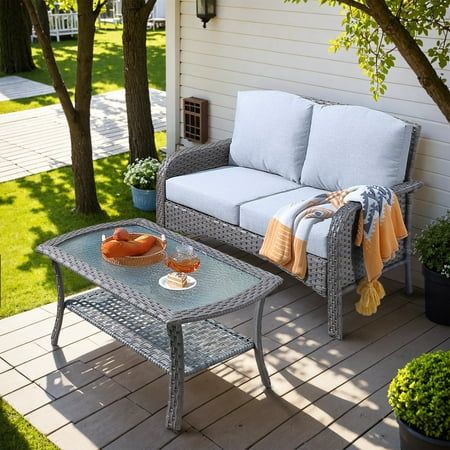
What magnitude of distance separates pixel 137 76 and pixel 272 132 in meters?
1.79

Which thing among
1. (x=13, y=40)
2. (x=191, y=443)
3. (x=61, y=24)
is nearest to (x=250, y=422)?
(x=191, y=443)

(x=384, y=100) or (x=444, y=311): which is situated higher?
(x=384, y=100)

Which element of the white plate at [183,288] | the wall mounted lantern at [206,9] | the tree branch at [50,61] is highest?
the wall mounted lantern at [206,9]

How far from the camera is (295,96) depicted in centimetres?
505

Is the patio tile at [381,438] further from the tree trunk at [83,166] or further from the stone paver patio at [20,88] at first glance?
the stone paver patio at [20,88]

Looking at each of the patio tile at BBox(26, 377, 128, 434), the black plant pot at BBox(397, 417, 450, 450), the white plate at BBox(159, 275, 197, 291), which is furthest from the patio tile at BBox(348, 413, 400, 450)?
the patio tile at BBox(26, 377, 128, 434)

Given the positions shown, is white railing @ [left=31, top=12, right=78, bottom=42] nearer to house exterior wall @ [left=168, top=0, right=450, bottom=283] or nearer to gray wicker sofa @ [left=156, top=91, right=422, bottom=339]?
house exterior wall @ [left=168, top=0, right=450, bottom=283]

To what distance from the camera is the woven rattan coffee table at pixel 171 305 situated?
3.17m

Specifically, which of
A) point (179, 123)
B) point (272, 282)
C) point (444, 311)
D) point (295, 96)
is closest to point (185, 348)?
point (272, 282)

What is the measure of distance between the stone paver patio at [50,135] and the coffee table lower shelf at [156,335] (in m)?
3.25

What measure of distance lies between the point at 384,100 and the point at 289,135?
68cm

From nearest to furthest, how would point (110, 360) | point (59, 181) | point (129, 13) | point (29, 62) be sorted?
point (110, 360), point (129, 13), point (59, 181), point (29, 62)

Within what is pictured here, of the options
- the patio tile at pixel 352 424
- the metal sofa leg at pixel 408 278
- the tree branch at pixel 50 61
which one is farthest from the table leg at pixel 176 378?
the tree branch at pixel 50 61

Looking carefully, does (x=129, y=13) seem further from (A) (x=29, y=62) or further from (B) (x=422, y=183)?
(A) (x=29, y=62)
